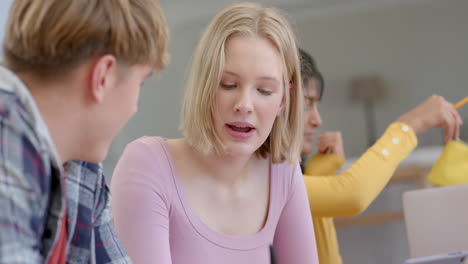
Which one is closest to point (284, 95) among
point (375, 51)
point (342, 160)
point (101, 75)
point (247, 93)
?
point (247, 93)

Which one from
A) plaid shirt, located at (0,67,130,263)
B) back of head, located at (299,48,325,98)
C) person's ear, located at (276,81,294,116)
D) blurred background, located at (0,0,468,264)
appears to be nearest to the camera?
plaid shirt, located at (0,67,130,263)

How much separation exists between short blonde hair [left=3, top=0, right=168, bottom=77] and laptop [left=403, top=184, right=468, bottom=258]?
109 cm

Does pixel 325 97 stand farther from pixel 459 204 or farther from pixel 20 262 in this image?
pixel 20 262

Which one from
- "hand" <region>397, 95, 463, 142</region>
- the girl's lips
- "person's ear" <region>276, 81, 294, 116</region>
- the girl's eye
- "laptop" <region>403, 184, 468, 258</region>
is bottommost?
"laptop" <region>403, 184, 468, 258</region>

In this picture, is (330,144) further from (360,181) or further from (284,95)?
(284,95)

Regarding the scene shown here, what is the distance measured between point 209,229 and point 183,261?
0.08 m

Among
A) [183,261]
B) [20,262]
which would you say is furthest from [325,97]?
[20,262]

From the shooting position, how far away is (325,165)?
1753mm

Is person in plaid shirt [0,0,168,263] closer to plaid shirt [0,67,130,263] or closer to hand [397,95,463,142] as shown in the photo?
plaid shirt [0,67,130,263]

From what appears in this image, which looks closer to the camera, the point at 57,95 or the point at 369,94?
the point at 57,95

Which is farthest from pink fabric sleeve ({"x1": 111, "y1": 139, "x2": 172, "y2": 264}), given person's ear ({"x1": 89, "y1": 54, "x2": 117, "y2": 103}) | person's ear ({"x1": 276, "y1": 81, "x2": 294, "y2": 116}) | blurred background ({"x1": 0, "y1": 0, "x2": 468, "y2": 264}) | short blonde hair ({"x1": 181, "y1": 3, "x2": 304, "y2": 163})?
blurred background ({"x1": 0, "y1": 0, "x2": 468, "y2": 264})

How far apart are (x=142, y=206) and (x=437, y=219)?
872mm

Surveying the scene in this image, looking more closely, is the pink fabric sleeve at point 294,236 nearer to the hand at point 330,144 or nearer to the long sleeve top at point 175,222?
the long sleeve top at point 175,222

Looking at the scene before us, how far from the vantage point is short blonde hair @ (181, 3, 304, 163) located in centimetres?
113
